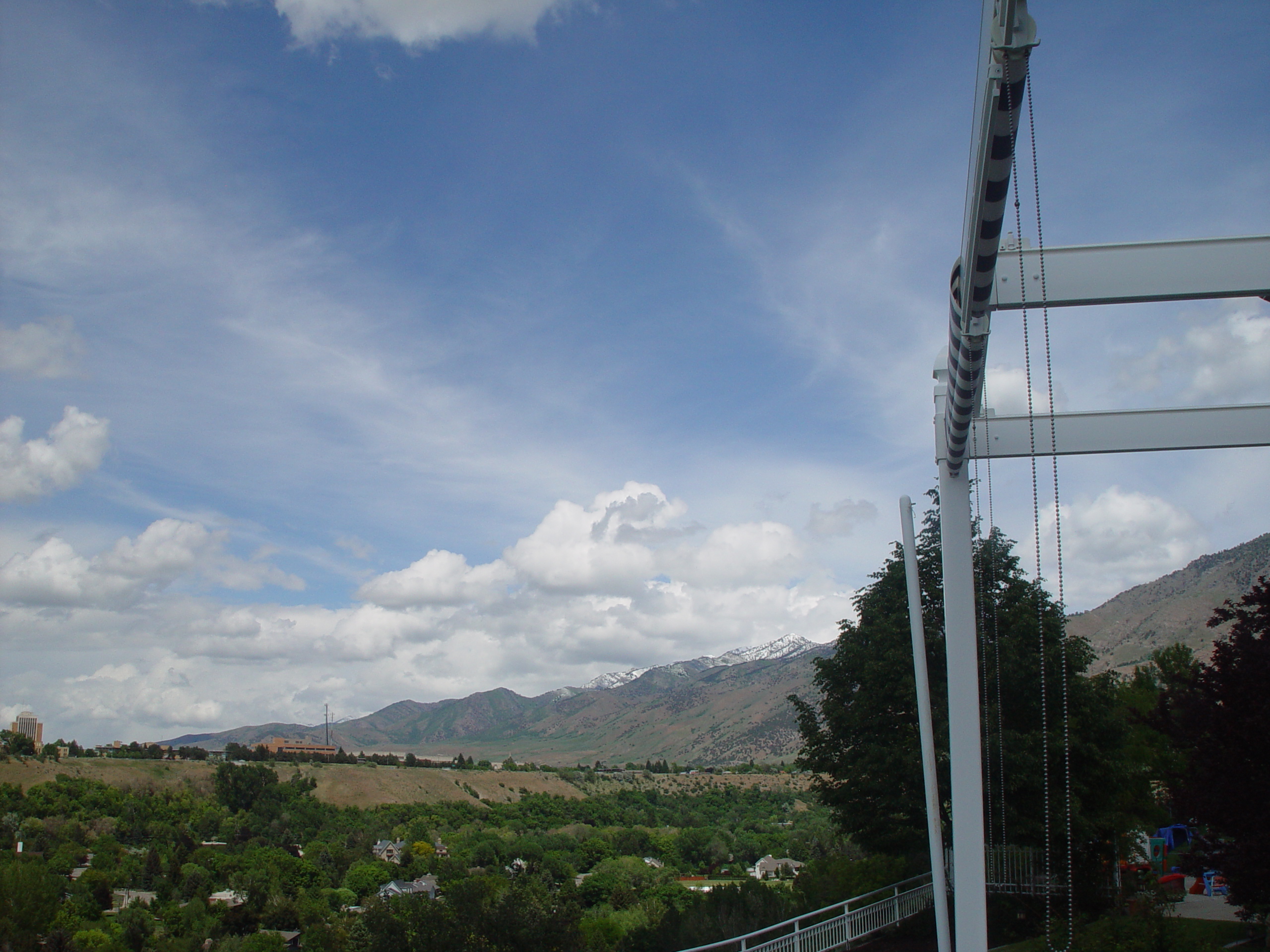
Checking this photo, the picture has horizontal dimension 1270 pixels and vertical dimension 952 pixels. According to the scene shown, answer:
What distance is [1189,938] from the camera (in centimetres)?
1131

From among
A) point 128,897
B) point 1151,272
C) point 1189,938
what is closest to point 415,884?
point 128,897

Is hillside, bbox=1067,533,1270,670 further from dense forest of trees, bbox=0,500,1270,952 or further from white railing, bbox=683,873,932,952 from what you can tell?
white railing, bbox=683,873,932,952

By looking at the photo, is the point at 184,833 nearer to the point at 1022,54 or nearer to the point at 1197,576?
the point at 1022,54

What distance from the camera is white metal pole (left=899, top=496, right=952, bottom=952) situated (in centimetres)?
Result: 1185

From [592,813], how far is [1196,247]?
97175mm

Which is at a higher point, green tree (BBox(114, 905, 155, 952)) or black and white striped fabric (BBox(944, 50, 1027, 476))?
black and white striped fabric (BBox(944, 50, 1027, 476))

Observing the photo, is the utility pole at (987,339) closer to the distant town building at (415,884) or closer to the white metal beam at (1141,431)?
the white metal beam at (1141,431)

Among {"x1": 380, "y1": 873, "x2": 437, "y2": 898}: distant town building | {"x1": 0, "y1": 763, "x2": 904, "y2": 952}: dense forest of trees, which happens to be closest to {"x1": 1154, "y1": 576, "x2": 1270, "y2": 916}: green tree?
{"x1": 0, "y1": 763, "x2": 904, "y2": 952}: dense forest of trees

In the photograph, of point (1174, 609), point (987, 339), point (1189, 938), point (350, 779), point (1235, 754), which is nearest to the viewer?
point (987, 339)

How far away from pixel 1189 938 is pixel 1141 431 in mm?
6488

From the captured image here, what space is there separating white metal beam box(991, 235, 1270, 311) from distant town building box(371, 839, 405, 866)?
6919 cm

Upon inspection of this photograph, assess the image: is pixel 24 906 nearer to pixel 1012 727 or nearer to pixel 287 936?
pixel 287 936

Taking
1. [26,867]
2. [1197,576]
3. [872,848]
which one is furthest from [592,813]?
[1197,576]

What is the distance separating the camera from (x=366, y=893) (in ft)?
190
